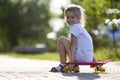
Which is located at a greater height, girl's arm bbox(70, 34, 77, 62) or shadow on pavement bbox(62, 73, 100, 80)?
girl's arm bbox(70, 34, 77, 62)

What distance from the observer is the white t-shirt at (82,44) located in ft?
26.7

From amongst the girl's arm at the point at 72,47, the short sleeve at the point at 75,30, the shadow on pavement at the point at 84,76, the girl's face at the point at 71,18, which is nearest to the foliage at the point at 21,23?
the girl's face at the point at 71,18

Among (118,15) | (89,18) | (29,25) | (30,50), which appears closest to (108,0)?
(118,15)

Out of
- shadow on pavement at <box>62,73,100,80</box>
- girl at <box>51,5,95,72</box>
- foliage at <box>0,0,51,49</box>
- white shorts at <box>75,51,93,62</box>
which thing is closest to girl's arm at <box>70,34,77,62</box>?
girl at <box>51,5,95,72</box>

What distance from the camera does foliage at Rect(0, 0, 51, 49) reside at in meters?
39.2

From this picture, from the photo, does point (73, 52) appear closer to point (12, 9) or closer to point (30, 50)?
point (30, 50)

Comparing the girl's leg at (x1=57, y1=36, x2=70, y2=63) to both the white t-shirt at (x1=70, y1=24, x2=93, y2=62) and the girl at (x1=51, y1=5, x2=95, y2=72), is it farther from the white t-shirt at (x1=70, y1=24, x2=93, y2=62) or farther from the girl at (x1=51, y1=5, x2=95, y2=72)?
the white t-shirt at (x1=70, y1=24, x2=93, y2=62)

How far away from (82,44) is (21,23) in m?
31.2

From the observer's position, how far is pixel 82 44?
26.9ft

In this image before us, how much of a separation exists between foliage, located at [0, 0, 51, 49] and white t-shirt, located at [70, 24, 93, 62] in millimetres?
30892

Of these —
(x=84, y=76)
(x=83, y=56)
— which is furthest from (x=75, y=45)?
(x=84, y=76)

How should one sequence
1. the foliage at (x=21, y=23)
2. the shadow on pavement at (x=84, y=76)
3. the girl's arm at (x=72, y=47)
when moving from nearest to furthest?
the shadow on pavement at (x=84, y=76)
the girl's arm at (x=72, y=47)
the foliage at (x=21, y=23)

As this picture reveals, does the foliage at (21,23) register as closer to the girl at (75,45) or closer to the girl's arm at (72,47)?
the girl at (75,45)

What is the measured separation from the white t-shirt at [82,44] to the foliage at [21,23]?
30892mm
